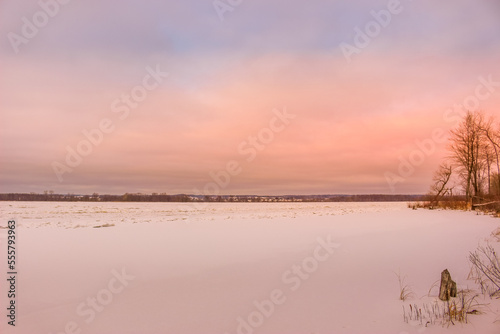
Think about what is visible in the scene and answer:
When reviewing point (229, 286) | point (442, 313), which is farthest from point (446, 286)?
point (229, 286)

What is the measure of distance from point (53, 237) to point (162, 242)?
4.53m

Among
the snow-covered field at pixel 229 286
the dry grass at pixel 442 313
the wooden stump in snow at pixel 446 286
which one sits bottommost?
the snow-covered field at pixel 229 286

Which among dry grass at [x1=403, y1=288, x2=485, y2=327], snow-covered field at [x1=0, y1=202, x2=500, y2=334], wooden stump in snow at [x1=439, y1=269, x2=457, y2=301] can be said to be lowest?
snow-covered field at [x1=0, y1=202, x2=500, y2=334]

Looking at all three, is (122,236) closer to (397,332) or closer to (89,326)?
(89,326)

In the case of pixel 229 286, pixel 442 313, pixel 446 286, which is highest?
pixel 446 286

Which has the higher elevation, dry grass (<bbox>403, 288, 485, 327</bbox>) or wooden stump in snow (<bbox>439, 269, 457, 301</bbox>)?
wooden stump in snow (<bbox>439, 269, 457, 301</bbox>)

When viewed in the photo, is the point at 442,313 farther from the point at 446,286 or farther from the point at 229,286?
the point at 229,286

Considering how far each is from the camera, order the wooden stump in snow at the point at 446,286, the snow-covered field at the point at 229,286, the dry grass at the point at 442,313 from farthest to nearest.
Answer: the wooden stump in snow at the point at 446,286
the snow-covered field at the point at 229,286
the dry grass at the point at 442,313

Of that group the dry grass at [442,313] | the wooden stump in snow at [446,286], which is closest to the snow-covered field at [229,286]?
the dry grass at [442,313]

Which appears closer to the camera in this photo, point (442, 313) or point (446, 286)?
point (442, 313)

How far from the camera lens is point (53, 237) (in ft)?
42.3

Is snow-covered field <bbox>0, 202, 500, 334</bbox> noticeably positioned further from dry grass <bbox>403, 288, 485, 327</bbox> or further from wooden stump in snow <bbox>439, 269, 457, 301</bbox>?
wooden stump in snow <bbox>439, 269, 457, 301</bbox>

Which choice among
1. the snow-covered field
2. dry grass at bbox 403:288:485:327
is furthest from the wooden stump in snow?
the snow-covered field

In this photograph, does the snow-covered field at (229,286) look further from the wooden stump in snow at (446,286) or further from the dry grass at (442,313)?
the wooden stump in snow at (446,286)
